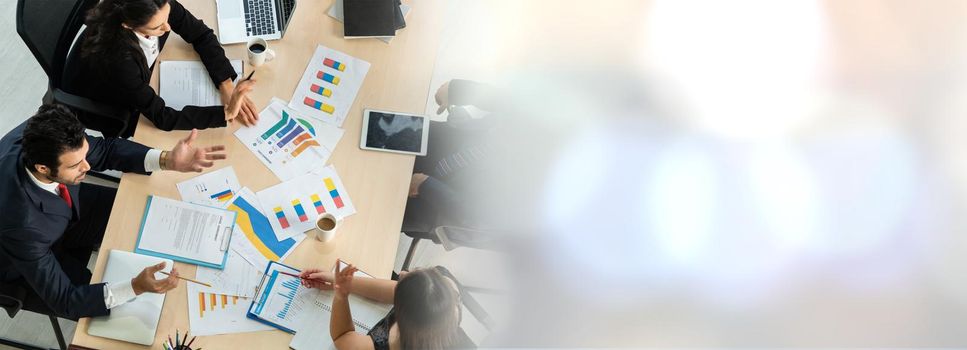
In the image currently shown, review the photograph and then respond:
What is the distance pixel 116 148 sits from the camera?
146 centimetres

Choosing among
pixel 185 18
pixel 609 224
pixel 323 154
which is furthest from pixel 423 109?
pixel 609 224

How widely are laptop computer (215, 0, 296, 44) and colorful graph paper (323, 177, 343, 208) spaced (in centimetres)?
45

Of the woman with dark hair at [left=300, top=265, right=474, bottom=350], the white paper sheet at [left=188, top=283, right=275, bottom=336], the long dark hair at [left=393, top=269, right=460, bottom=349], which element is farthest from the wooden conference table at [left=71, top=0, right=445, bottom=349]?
the long dark hair at [left=393, top=269, right=460, bottom=349]

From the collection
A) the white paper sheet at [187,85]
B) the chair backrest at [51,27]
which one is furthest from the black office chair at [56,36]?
the white paper sheet at [187,85]

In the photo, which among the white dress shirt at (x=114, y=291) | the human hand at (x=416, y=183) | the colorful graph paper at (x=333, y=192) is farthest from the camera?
the human hand at (x=416, y=183)

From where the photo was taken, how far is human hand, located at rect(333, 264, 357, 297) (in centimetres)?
131

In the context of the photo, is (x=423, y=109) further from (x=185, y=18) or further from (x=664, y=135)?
(x=664, y=135)

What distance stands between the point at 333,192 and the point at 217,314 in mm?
377

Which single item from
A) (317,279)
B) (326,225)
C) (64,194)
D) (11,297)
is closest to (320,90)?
(326,225)

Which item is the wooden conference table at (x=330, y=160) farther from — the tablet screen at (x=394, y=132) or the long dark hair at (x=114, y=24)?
the long dark hair at (x=114, y=24)

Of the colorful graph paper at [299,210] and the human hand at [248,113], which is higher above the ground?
the human hand at [248,113]

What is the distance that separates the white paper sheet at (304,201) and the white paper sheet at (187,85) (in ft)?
1.04

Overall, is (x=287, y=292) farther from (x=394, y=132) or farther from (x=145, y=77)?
(x=145, y=77)

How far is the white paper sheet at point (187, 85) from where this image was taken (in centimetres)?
157
